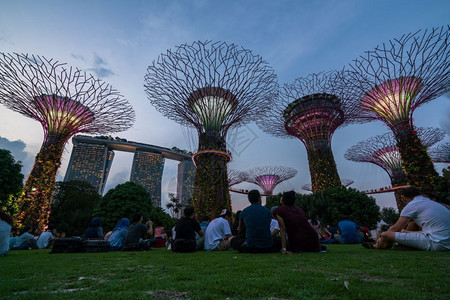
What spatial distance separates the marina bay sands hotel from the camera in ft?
344

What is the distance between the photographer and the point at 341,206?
2348 cm

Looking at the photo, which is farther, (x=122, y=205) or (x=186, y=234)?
(x=122, y=205)

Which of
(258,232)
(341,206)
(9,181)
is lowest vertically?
(258,232)

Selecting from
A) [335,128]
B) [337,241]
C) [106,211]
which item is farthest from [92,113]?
[335,128]

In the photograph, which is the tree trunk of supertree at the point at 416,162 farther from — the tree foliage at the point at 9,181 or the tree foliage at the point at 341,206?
the tree foliage at the point at 9,181

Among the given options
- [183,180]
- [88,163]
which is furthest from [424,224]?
[183,180]

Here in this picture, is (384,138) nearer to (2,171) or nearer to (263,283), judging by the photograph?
(263,283)

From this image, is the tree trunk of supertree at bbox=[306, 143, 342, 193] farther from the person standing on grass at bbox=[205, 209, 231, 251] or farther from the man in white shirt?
the man in white shirt

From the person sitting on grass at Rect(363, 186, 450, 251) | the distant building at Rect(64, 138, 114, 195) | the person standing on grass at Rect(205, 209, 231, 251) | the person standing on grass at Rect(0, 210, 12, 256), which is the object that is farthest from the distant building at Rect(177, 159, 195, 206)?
the person sitting on grass at Rect(363, 186, 450, 251)

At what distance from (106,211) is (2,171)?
1050cm

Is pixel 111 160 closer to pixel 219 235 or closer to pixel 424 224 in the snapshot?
pixel 219 235

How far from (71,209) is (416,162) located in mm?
47969

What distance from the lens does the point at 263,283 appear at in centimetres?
217

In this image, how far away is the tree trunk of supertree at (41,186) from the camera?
55.4 feet
